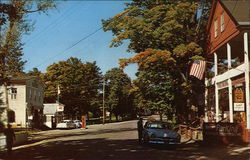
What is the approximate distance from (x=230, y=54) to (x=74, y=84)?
158ft

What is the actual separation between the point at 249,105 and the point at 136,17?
13.6 m

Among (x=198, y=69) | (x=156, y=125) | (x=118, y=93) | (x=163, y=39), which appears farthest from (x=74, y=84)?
(x=156, y=125)

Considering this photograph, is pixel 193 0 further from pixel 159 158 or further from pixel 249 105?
pixel 159 158

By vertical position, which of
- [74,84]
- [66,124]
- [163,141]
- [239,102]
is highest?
[74,84]

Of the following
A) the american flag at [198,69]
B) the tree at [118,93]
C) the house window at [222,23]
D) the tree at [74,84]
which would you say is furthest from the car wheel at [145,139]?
the tree at [118,93]

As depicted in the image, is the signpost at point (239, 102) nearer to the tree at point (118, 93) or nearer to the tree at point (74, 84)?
the tree at point (74, 84)

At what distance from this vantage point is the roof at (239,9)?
21.4 m

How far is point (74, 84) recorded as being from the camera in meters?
67.8

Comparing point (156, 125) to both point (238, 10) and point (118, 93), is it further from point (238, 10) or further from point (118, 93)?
point (118, 93)

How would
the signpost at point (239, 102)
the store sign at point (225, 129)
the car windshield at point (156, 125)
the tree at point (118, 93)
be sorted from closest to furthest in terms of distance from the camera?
the signpost at point (239, 102)
the store sign at point (225, 129)
the car windshield at point (156, 125)
the tree at point (118, 93)

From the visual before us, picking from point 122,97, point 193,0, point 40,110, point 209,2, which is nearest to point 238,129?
point 193,0

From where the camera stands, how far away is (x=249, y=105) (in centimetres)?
1938

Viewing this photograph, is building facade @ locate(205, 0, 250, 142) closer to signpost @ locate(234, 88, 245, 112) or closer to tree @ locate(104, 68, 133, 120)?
signpost @ locate(234, 88, 245, 112)

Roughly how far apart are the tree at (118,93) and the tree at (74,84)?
267 inches
